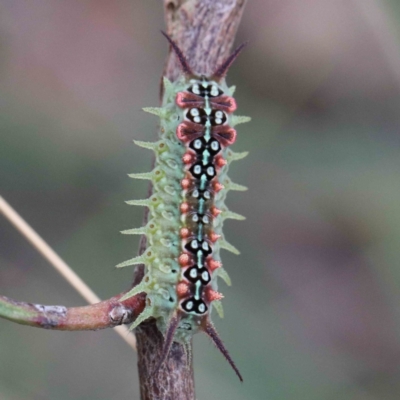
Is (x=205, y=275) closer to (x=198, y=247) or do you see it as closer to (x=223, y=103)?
(x=198, y=247)

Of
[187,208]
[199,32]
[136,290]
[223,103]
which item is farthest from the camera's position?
[199,32]

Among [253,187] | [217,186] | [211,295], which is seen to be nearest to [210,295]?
[211,295]

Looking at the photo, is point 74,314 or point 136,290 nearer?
point 74,314

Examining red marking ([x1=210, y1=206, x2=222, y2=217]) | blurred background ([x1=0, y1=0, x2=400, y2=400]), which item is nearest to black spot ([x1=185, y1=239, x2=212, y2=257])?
red marking ([x1=210, y1=206, x2=222, y2=217])

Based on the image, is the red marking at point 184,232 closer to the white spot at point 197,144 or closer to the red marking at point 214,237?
the red marking at point 214,237

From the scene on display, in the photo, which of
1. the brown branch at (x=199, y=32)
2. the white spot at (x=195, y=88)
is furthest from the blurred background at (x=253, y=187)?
the white spot at (x=195, y=88)

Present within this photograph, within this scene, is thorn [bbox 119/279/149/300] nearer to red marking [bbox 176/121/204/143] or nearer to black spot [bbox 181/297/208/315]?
black spot [bbox 181/297/208/315]

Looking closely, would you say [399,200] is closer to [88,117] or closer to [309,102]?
[309,102]
